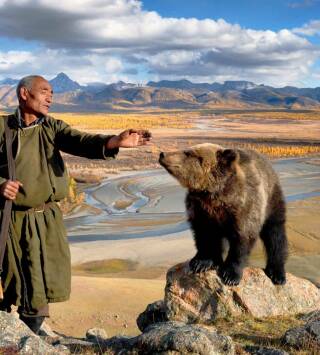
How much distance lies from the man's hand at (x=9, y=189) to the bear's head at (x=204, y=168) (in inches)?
81.0

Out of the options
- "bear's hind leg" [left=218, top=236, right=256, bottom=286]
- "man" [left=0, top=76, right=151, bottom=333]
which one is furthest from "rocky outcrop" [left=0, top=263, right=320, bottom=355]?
"man" [left=0, top=76, right=151, bottom=333]

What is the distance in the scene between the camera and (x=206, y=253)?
733 centimetres

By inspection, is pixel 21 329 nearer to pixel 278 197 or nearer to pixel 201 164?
pixel 201 164

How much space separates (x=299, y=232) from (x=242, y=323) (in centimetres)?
1501

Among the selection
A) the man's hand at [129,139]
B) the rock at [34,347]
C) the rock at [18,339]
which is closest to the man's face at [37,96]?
the man's hand at [129,139]

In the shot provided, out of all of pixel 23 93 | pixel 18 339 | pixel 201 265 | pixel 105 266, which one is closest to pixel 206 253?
pixel 201 265

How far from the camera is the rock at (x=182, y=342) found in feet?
16.5

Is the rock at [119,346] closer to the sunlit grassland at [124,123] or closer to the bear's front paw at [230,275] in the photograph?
the bear's front paw at [230,275]

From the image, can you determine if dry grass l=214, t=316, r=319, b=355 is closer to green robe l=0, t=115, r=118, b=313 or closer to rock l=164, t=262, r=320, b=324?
rock l=164, t=262, r=320, b=324

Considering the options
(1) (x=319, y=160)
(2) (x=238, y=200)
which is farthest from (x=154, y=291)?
(1) (x=319, y=160)

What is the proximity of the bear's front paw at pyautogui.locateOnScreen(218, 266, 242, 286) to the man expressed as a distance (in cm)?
266

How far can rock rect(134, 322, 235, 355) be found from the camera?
5.03 metres

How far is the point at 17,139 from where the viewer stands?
17.2ft

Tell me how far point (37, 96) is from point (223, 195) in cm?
256
